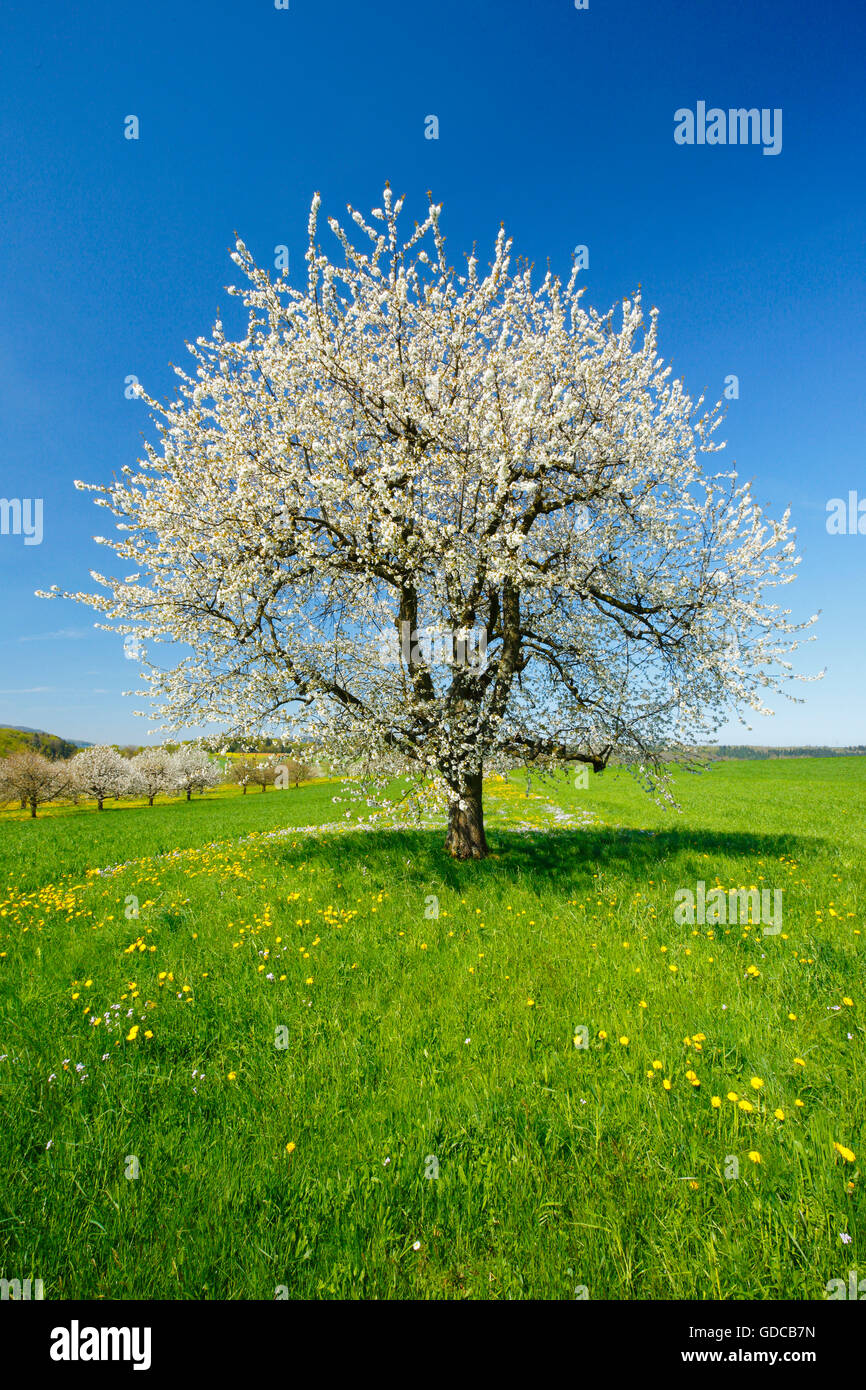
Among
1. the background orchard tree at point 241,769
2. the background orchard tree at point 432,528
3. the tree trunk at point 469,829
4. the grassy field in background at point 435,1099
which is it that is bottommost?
the grassy field in background at point 435,1099

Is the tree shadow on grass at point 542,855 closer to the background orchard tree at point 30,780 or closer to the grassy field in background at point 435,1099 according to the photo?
the grassy field in background at point 435,1099

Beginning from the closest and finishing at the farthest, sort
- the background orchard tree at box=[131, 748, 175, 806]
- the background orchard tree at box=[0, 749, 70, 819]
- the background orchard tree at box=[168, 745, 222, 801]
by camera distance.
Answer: the background orchard tree at box=[0, 749, 70, 819] → the background orchard tree at box=[168, 745, 222, 801] → the background orchard tree at box=[131, 748, 175, 806]

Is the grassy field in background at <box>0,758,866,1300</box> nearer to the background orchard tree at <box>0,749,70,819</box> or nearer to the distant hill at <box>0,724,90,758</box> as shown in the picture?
the background orchard tree at <box>0,749,70,819</box>

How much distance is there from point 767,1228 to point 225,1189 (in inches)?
130

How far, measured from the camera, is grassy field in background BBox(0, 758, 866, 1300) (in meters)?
2.98

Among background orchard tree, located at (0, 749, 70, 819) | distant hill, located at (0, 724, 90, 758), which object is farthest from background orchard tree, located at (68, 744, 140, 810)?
distant hill, located at (0, 724, 90, 758)

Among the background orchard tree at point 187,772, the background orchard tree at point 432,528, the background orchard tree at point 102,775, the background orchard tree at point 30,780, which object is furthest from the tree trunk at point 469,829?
the background orchard tree at point 102,775

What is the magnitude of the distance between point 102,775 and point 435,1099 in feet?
234

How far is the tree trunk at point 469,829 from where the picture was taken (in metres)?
11.5

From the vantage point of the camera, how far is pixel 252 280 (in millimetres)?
9656

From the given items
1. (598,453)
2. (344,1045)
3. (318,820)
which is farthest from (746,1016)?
(318,820)

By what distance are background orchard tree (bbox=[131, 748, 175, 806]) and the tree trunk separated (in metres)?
66.1

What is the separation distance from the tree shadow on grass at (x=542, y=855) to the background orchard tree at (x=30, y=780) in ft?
196
